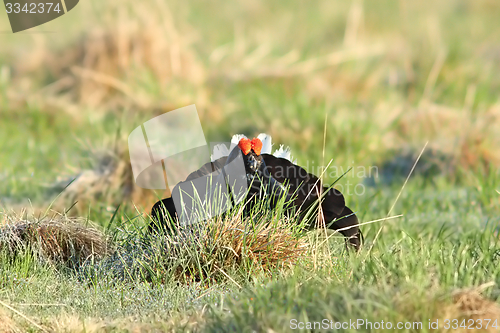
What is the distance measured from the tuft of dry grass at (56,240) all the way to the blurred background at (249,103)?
1.00 m

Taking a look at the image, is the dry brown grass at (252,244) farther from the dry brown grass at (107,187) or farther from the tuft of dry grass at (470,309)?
the dry brown grass at (107,187)

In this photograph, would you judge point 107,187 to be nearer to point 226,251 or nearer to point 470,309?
point 226,251

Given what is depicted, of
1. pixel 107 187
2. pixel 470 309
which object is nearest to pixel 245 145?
pixel 470 309

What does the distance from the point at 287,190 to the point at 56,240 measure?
5.50ft

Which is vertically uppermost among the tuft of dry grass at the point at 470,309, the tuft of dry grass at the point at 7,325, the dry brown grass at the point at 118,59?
the dry brown grass at the point at 118,59

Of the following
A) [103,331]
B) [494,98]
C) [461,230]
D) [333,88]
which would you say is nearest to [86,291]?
[103,331]

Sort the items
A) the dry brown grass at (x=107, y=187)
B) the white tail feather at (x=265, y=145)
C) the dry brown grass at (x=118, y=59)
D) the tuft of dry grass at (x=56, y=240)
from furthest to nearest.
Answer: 1. the dry brown grass at (x=118, y=59)
2. the dry brown grass at (x=107, y=187)
3. the white tail feather at (x=265, y=145)
4. the tuft of dry grass at (x=56, y=240)

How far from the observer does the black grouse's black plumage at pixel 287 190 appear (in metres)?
3.42

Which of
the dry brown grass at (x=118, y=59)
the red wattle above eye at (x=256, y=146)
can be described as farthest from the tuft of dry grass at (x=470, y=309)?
the dry brown grass at (x=118, y=59)

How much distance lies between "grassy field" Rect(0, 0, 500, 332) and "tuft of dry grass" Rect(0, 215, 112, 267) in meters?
0.02

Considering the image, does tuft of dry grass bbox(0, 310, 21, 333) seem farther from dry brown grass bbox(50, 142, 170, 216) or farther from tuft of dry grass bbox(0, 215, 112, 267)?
dry brown grass bbox(50, 142, 170, 216)

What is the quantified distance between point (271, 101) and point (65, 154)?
3.17m

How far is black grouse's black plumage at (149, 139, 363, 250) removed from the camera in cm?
342

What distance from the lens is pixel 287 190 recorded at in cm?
346
